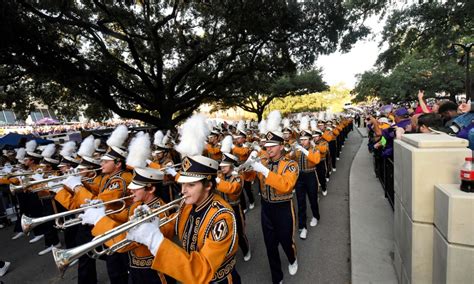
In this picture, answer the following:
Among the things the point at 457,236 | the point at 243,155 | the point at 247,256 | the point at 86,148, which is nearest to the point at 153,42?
the point at 243,155

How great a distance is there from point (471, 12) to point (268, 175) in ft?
35.8

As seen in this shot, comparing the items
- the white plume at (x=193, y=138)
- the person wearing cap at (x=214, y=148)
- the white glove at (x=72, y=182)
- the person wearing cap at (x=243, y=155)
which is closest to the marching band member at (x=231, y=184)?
the white plume at (x=193, y=138)

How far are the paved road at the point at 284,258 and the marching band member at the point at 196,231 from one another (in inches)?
78.0

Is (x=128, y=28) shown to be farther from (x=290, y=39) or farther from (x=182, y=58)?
(x=290, y=39)

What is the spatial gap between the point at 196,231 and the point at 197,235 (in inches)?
1.6

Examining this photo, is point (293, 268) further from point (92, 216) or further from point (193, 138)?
point (92, 216)

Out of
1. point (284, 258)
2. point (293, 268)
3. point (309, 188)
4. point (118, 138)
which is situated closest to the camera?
point (293, 268)

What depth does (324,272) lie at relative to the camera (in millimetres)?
4281

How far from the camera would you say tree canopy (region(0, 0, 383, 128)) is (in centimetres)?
972

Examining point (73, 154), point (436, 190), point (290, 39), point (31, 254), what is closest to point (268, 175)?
point (436, 190)

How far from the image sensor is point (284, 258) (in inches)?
191

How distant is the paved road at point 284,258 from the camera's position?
14.1ft

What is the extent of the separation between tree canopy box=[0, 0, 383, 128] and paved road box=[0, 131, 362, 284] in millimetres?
6301

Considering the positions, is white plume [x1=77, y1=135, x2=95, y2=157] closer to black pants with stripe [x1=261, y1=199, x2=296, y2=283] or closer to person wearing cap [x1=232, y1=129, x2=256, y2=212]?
black pants with stripe [x1=261, y1=199, x2=296, y2=283]
